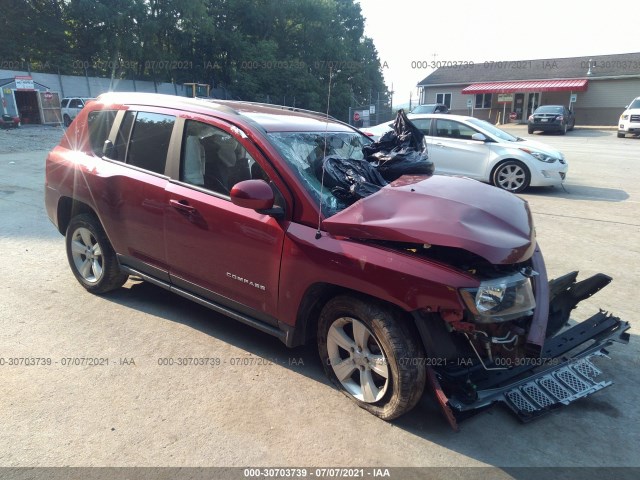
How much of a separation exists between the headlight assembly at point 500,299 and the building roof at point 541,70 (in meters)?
39.7

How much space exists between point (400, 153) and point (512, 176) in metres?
6.60

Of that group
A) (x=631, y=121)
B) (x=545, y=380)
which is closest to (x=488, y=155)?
(x=545, y=380)

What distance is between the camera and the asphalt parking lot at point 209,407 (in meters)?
2.65

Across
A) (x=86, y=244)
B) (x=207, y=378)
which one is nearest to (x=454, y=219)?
(x=207, y=378)

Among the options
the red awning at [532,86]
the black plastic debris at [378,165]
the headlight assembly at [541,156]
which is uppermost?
the red awning at [532,86]

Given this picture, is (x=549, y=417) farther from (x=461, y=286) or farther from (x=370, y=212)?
(x=370, y=212)

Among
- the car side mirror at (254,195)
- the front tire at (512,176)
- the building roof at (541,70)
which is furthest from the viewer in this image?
the building roof at (541,70)

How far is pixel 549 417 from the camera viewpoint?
2.99 metres

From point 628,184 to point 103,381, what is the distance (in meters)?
11.6

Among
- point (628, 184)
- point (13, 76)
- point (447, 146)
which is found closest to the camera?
point (447, 146)

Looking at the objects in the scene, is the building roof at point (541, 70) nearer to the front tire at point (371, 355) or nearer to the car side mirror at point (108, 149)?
the car side mirror at point (108, 149)

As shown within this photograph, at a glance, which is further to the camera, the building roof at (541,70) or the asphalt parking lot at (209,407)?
the building roof at (541,70)

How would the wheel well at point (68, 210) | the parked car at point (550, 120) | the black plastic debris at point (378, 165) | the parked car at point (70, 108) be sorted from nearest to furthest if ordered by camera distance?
the black plastic debris at point (378, 165), the wheel well at point (68, 210), the parked car at point (550, 120), the parked car at point (70, 108)

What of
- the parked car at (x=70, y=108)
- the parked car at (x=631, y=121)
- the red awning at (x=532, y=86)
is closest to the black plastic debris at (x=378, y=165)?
the parked car at (x=631, y=121)
